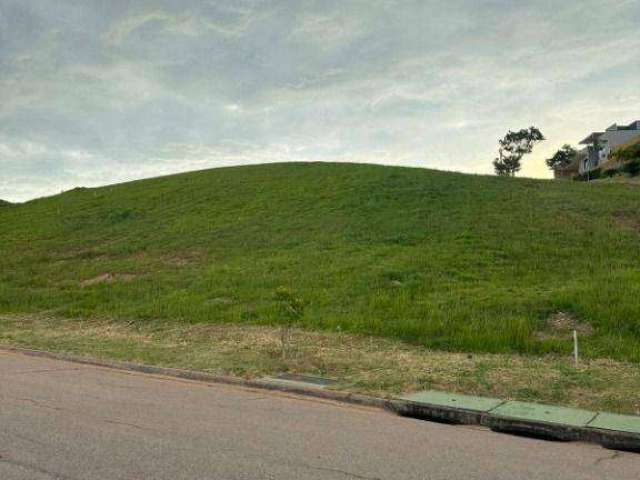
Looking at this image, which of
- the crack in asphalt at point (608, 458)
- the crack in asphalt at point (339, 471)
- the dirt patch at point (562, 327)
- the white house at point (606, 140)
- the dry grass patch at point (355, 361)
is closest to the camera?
the crack in asphalt at point (339, 471)

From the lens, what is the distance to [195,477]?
561 centimetres

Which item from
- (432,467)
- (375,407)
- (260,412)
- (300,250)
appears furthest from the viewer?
(300,250)

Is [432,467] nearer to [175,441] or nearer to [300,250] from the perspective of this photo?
[175,441]

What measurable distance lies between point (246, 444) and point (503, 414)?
353 centimetres

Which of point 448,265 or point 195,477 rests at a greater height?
point 448,265

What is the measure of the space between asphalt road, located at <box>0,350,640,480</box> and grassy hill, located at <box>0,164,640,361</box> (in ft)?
17.1

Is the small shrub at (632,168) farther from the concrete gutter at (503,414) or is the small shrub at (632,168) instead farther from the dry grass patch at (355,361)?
the concrete gutter at (503,414)

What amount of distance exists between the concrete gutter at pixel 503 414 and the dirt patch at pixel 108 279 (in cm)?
1486

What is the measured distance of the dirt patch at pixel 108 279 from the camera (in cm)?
2409

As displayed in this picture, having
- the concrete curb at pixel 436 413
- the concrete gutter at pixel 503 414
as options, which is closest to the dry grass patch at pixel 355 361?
the concrete gutter at pixel 503 414

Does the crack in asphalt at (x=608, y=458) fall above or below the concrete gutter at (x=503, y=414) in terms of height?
below

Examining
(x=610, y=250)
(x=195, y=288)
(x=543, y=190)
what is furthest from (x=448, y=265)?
(x=543, y=190)

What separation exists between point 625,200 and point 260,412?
27.5m

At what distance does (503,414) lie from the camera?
8242 mm
